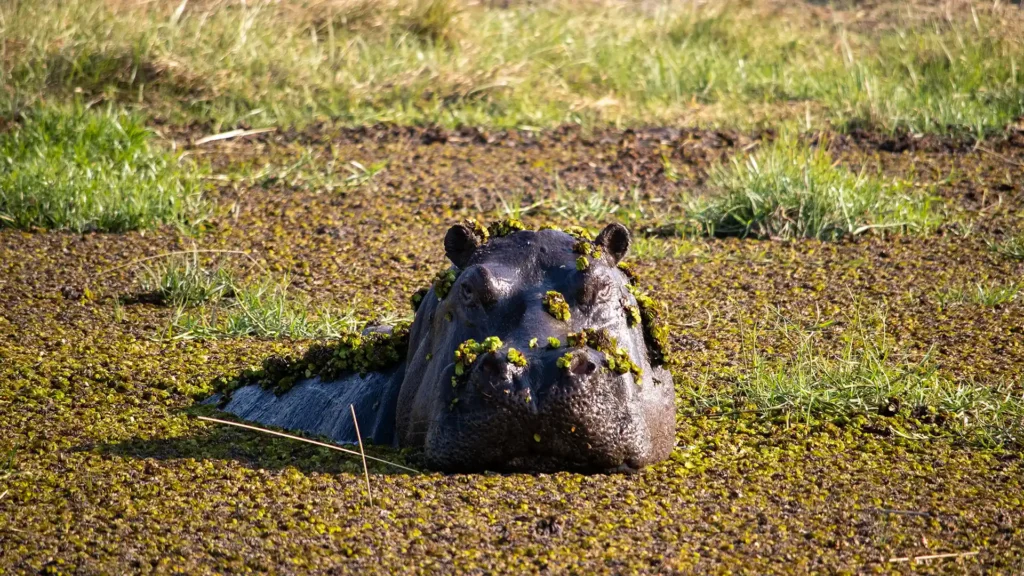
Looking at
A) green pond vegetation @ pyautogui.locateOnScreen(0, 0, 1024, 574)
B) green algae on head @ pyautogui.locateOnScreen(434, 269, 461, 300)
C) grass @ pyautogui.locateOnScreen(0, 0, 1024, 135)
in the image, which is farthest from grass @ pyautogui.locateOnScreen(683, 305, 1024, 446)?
grass @ pyautogui.locateOnScreen(0, 0, 1024, 135)

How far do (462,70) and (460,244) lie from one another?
6173 mm

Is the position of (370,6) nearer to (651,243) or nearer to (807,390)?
(651,243)

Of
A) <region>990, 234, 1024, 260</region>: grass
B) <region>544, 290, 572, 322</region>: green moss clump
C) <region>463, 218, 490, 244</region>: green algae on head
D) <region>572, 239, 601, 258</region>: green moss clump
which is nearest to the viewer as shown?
<region>544, 290, 572, 322</region>: green moss clump

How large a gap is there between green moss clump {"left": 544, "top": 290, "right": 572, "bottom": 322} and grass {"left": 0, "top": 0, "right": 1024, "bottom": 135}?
19.2 ft

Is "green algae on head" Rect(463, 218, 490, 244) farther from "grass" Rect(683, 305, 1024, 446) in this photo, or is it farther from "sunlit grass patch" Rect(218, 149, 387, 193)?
"sunlit grass patch" Rect(218, 149, 387, 193)

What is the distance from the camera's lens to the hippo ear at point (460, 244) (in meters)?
4.25

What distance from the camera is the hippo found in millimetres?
3635

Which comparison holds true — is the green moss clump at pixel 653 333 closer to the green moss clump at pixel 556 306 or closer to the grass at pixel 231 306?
the green moss clump at pixel 556 306

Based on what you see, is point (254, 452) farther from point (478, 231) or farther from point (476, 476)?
point (478, 231)

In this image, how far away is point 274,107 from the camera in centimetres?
970

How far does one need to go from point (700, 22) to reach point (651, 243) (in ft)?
18.0

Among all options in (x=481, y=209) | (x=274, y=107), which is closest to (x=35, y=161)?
(x=274, y=107)

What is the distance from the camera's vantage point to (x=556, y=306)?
388 cm

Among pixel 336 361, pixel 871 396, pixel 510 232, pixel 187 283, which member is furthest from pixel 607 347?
pixel 187 283
